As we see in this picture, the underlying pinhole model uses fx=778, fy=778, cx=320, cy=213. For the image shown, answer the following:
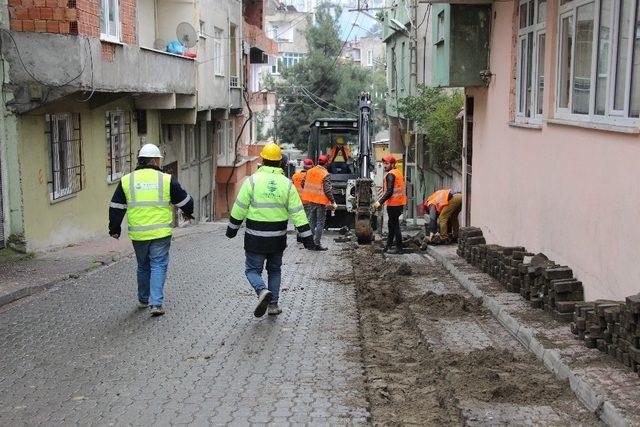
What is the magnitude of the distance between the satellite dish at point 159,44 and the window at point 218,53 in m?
3.97

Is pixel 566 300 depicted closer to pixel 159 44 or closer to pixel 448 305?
pixel 448 305

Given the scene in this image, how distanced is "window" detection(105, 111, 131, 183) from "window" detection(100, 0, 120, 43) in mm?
2861

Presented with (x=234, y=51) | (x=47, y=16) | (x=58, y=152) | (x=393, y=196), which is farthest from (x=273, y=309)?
(x=234, y=51)

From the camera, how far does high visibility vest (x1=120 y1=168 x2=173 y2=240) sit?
318 inches

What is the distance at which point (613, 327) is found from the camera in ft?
19.5

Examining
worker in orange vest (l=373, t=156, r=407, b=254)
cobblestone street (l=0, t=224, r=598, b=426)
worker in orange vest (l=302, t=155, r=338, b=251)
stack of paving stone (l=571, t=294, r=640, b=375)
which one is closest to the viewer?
cobblestone street (l=0, t=224, r=598, b=426)

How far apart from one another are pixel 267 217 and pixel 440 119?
45.2 feet

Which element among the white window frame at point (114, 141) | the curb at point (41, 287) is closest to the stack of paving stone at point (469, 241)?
the curb at point (41, 287)

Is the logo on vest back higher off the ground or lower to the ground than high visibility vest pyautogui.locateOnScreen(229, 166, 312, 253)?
higher

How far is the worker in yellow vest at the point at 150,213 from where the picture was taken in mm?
8078

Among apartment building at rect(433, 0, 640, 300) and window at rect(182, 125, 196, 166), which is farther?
window at rect(182, 125, 196, 166)

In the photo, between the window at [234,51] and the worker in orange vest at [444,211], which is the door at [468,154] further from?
the window at [234,51]

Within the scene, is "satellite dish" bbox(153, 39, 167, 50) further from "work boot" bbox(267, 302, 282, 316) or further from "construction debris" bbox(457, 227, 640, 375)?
"work boot" bbox(267, 302, 282, 316)

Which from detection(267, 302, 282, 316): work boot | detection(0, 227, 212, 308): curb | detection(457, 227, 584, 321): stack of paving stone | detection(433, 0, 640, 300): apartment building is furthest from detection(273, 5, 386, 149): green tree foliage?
detection(267, 302, 282, 316): work boot
